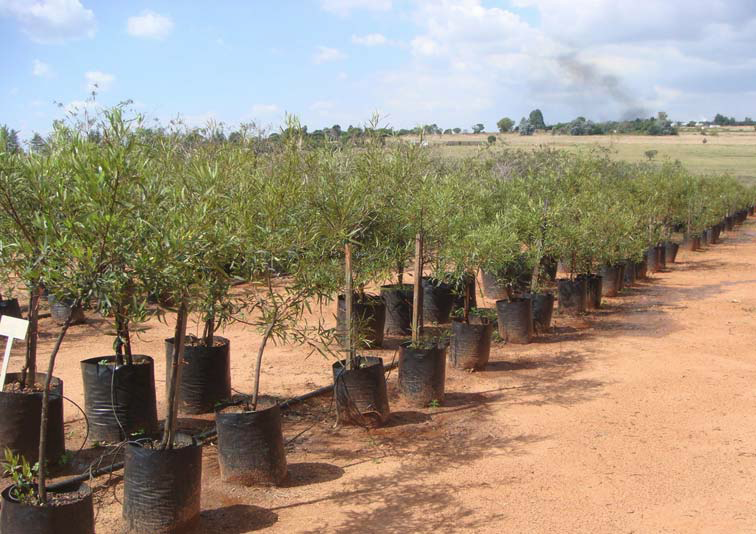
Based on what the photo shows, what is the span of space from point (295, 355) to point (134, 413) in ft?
11.5

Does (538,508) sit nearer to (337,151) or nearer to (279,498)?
(279,498)

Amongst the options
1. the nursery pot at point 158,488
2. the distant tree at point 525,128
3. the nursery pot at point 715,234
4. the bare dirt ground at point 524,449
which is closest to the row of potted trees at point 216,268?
the nursery pot at point 158,488

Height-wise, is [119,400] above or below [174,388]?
below

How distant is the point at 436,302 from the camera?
11336mm

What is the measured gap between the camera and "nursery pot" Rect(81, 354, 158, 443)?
5.91 m

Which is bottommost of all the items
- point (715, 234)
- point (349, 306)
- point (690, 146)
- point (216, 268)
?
point (715, 234)

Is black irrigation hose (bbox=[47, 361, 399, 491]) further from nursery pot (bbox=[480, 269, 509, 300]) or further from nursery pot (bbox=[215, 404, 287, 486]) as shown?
nursery pot (bbox=[480, 269, 509, 300])

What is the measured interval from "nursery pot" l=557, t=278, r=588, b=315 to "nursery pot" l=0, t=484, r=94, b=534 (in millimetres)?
9661

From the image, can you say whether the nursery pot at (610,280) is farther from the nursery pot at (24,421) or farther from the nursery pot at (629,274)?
the nursery pot at (24,421)

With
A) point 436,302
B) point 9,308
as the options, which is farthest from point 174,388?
point 436,302

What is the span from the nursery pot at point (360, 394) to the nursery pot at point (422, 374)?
670 millimetres

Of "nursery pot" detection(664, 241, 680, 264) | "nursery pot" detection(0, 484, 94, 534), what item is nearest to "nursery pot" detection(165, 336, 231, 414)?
"nursery pot" detection(0, 484, 94, 534)

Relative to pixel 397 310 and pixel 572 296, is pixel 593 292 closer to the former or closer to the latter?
pixel 572 296

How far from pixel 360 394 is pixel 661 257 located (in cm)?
1582
